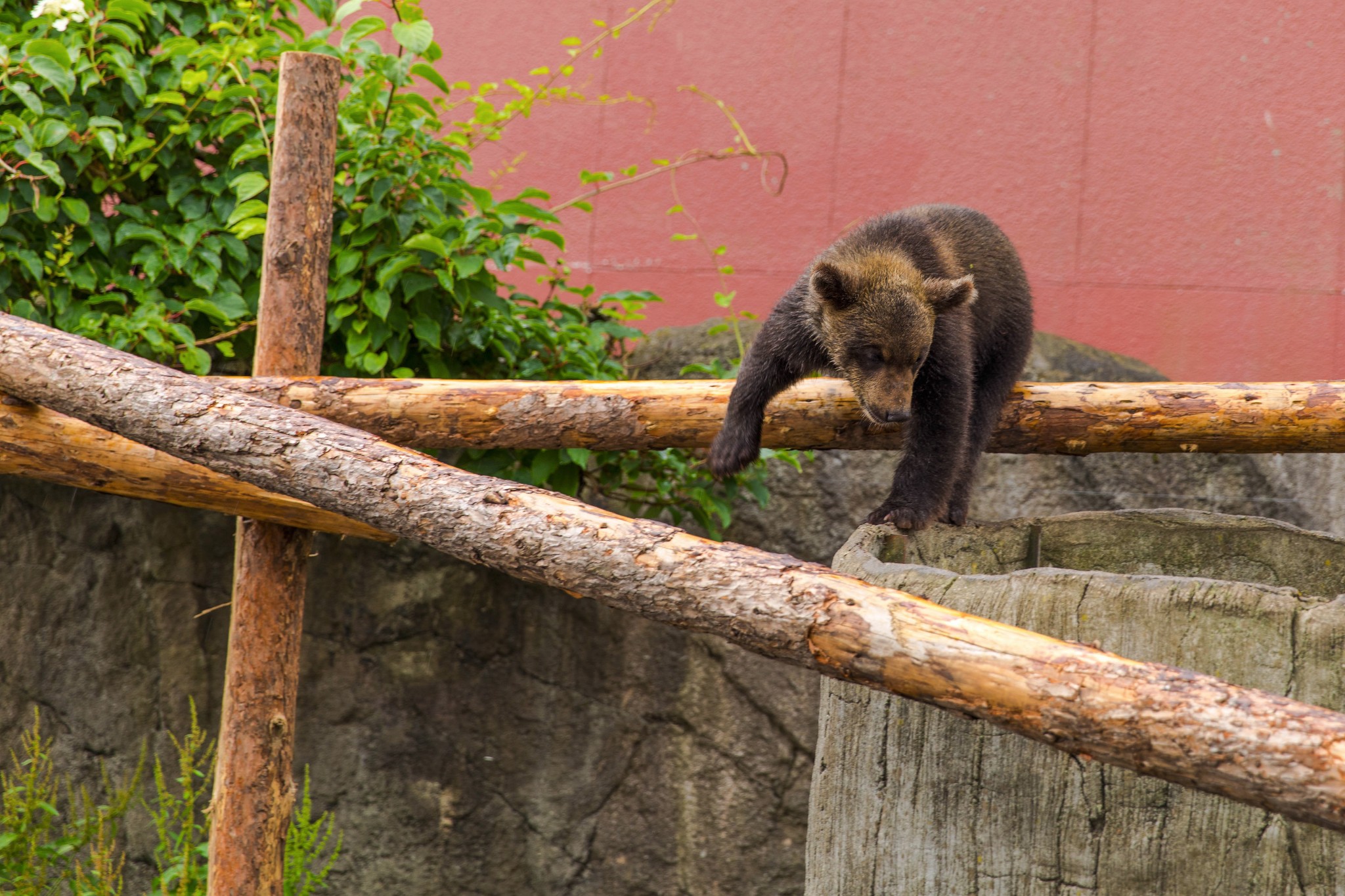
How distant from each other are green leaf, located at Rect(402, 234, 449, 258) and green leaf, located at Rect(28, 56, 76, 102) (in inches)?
46.9

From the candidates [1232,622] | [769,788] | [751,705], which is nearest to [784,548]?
[751,705]

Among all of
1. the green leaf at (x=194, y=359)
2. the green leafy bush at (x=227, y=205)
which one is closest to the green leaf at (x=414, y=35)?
the green leafy bush at (x=227, y=205)

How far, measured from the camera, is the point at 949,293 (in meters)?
2.98

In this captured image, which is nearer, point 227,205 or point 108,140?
point 108,140

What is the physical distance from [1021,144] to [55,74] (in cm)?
361

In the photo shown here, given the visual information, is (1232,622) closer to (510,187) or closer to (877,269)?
(877,269)

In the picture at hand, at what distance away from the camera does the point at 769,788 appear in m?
4.64

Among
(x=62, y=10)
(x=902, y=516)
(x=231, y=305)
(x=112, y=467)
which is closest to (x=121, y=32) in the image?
(x=62, y=10)

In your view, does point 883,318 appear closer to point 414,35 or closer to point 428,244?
point 428,244

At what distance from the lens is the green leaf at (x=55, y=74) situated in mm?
3598

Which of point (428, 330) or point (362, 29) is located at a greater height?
point (362, 29)

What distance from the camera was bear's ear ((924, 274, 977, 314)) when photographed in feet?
9.75

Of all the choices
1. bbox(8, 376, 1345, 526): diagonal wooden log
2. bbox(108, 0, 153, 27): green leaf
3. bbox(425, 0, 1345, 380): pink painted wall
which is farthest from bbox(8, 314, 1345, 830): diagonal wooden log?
bbox(425, 0, 1345, 380): pink painted wall

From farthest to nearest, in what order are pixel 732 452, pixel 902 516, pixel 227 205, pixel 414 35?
pixel 227 205 → pixel 414 35 → pixel 732 452 → pixel 902 516
